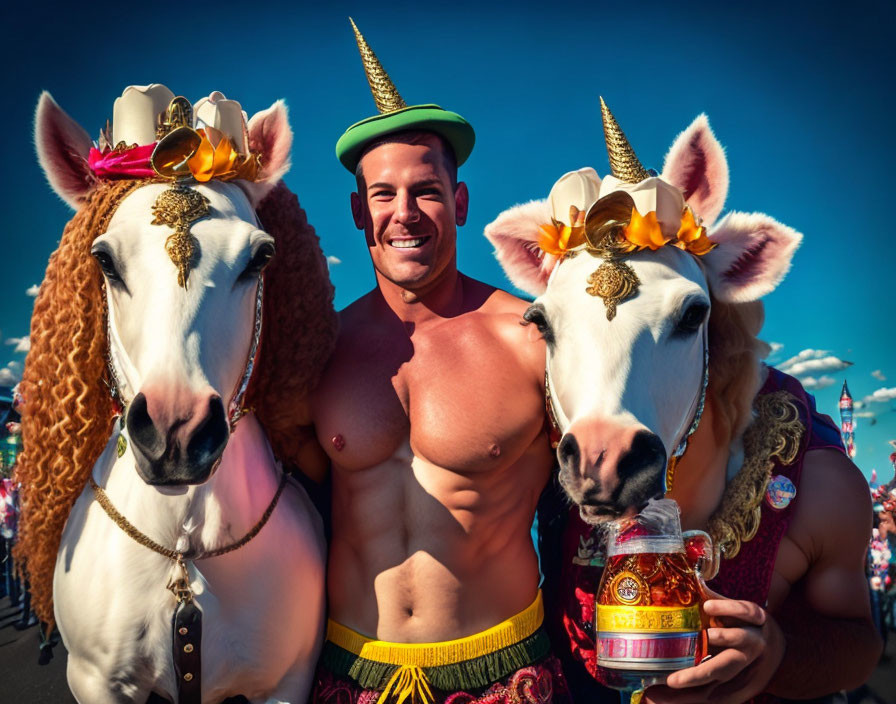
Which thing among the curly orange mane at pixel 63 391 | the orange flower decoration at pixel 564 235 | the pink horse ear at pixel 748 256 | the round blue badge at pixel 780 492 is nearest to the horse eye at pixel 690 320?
the pink horse ear at pixel 748 256

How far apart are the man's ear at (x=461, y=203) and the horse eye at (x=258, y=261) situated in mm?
1453

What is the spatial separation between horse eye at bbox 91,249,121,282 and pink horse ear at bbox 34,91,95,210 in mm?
590

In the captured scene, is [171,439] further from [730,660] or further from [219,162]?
[730,660]

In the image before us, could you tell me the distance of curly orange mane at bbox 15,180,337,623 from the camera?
274 centimetres

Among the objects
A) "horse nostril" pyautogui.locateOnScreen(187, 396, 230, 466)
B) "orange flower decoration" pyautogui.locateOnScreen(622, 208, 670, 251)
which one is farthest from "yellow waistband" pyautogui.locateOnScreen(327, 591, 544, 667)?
"orange flower decoration" pyautogui.locateOnScreen(622, 208, 670, 251)

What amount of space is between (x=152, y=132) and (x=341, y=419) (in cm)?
138

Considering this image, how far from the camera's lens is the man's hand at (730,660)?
2443 millimetres

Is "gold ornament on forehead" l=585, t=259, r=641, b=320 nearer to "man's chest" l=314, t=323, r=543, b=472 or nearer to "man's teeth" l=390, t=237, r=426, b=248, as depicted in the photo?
"man's chest" l=314, t=323, r=543, b=472

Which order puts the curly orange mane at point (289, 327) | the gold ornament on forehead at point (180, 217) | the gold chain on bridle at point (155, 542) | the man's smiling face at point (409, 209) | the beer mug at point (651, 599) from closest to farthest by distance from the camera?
the beer mug at point (651, 599) → the gold ornament on forehead at point (180, 217) → the gold chain on bridle at point (155, 542) → the curly orange mane at point (289, 327) → the man's smiling face at point (409, 209)

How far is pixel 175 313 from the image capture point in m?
2.27

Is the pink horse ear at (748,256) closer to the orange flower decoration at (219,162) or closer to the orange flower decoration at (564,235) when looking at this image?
the orange flower decoration at (564,235)

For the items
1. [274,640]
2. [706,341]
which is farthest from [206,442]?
[706,341]

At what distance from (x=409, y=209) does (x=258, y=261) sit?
1.03m

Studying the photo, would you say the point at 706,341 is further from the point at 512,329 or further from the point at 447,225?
the point at 447,225
